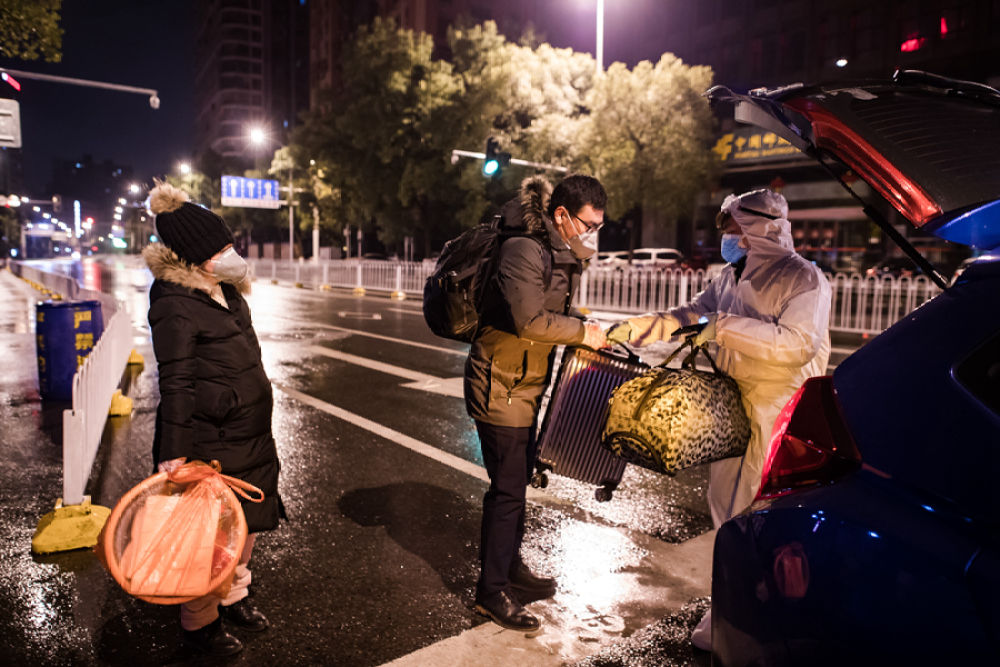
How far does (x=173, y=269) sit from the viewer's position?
2.94 m

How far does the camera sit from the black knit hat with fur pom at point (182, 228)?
9.74ft

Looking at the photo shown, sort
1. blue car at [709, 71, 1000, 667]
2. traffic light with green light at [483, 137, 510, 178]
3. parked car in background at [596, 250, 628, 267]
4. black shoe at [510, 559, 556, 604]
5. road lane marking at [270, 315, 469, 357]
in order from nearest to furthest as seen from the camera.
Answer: blue car at [709, 71, 1000, 667] < black shoe at [510, 559, 556, 604] < road lane marking at [270, 315, 469, 357] < traffic light with green light at [483, 137, 510, 178] < parked car in background at [596, 250, 628, 267]

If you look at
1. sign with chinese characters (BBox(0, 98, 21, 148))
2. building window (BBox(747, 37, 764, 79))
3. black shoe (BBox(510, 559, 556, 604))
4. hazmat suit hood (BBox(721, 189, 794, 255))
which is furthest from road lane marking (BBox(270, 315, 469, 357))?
building window (BBox(747, 37, 764, 79))

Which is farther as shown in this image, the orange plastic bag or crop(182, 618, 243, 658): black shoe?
crop(182, 618, 243, 658): black shoe

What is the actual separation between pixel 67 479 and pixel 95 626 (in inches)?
48.5

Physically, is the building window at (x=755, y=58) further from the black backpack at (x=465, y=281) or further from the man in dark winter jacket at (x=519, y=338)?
the black backpack at (x=465, y=281)

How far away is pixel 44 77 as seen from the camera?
55.9 feet

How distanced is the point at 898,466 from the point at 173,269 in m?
2.66

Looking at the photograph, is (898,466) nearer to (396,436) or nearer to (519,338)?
(519,338)

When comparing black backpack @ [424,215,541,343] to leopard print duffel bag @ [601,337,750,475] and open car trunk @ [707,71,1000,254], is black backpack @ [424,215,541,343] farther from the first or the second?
open car trunk @ [707,71,1000,254]

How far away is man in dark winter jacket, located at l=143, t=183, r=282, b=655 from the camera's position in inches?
111

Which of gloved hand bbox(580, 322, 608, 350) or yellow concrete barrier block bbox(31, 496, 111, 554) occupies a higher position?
gloved hand bbox(580, 322, 608, 350)

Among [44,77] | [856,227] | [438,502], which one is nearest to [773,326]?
[438,502]

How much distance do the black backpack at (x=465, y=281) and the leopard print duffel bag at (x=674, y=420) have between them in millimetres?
733
